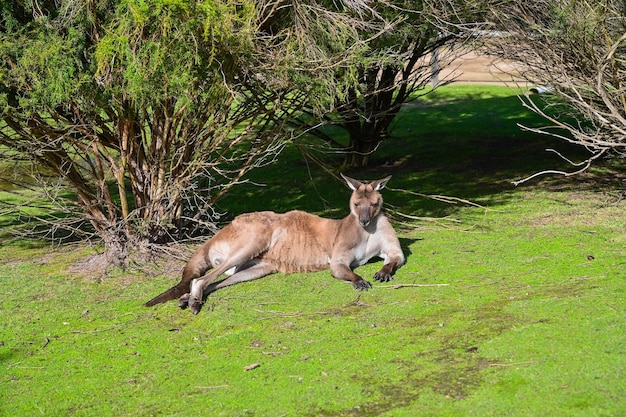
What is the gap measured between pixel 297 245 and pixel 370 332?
2339 millimetres

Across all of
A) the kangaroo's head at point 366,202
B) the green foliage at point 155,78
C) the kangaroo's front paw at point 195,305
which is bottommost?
the kangaroo's front paw at point 195,305

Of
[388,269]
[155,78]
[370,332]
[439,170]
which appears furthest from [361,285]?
[439,170]

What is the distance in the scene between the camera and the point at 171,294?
27.1 ft

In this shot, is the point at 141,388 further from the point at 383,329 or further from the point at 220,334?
the point at 383,329

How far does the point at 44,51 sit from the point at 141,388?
3.96 metres

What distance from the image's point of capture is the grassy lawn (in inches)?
224

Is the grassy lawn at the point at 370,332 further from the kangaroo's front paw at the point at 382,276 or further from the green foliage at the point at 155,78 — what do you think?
the green foliage at the point at 155,78

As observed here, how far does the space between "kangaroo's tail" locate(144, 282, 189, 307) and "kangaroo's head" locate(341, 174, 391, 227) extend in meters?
1.95

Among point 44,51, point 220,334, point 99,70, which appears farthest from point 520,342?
point 44,51

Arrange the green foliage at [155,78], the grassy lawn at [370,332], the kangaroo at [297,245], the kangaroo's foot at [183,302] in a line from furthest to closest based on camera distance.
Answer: the kangaroo at [297,245] < the green foliage at [155,78] < the kangaroo's foot at [183,302] < the grassy lawn at [370,332]

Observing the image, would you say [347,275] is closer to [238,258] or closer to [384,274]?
[384,274]

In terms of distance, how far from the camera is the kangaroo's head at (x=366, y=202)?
890 centimetres

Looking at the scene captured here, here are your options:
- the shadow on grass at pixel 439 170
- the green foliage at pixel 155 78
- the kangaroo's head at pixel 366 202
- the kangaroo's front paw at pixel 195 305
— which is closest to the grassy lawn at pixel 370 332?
the kangaroo's front paw at pixel 195 305

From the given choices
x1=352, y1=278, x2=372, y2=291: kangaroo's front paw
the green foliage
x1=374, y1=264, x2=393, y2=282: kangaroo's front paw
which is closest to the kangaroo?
x1=374, y1=264, x2=393, y2=282: kangaroo's front paw
